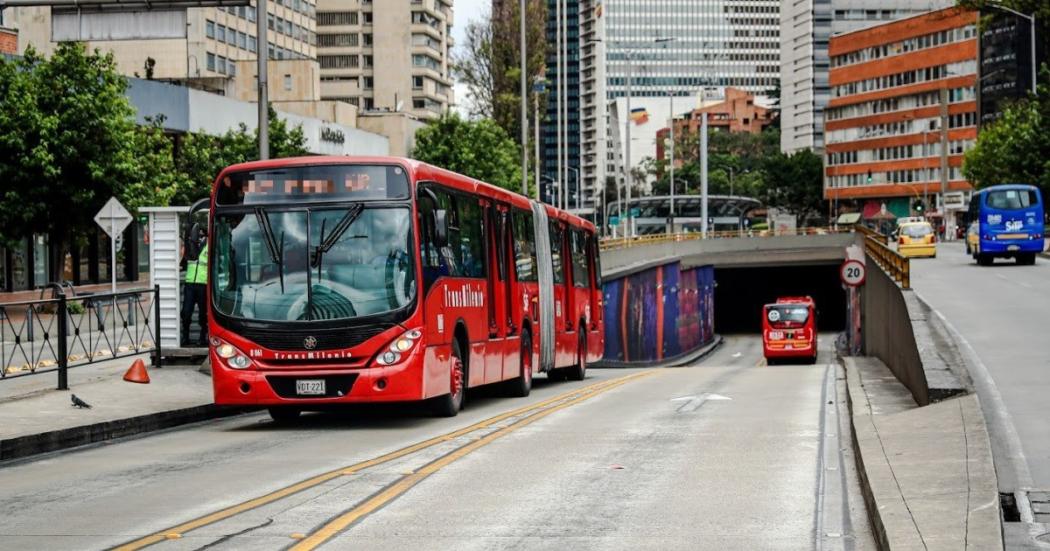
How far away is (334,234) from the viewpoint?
17734mm

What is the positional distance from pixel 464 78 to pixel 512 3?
16.8 ft

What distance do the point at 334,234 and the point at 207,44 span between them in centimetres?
8489

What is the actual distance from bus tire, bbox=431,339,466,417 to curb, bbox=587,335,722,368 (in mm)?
29852

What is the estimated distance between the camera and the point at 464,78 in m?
83.9

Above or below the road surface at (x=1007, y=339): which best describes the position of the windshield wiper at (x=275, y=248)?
above

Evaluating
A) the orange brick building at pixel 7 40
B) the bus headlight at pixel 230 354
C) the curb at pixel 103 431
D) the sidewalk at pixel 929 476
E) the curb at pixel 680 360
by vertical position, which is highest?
the orange brick building at pixel 7 40

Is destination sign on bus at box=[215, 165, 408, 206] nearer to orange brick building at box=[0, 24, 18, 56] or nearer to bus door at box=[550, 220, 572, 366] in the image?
bus door at box=[550, 220, 572, 366]

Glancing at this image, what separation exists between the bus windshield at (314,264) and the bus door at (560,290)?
946cm

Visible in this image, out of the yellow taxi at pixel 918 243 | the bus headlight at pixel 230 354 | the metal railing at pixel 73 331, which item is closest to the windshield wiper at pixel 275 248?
the bus headlight at pixel 230 354

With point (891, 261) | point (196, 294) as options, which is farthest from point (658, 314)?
point (196, 294)

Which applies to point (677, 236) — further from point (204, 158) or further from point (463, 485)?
point (463, 485)

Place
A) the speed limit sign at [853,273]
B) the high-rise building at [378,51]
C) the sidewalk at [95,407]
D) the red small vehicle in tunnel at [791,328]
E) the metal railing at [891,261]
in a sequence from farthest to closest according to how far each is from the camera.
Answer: the high-rise building at [378,51], the red small vehicle in tunnel at [791,328], the speed limit sign at [853,273], the metal railing at [891,261], the sidewalk at [95,407]

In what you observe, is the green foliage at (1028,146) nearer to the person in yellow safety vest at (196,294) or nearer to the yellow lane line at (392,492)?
the person in yellow safety vest at (196,294)

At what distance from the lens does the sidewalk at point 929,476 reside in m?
8.88
